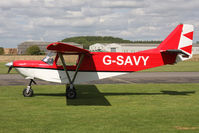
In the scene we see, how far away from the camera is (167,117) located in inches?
344

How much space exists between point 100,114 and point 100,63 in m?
4.57

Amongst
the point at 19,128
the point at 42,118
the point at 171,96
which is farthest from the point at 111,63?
the point at 19,128

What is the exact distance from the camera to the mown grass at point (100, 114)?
738cm

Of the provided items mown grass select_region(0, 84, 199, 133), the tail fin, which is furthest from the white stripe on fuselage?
the tail fin

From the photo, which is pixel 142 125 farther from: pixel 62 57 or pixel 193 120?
pixel 62 57

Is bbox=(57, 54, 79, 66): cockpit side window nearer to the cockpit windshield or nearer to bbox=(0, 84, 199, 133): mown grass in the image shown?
the cockpit windshield

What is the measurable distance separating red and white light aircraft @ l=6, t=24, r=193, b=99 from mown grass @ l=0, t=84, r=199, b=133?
3.56 feet

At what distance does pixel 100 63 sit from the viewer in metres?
13.3

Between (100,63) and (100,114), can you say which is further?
(100,63)

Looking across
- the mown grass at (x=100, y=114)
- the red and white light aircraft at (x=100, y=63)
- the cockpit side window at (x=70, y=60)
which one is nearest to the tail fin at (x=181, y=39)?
the red and white light aircraft at (x=100, y=63)

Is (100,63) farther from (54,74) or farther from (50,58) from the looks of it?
(50,58)

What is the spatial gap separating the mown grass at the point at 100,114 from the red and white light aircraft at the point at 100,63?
3.56 feet

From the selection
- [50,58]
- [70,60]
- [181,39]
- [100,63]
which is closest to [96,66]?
[100,63]

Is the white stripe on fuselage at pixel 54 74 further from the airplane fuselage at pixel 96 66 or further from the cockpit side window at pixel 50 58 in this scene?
the cockpit side window at pixel 50 58
